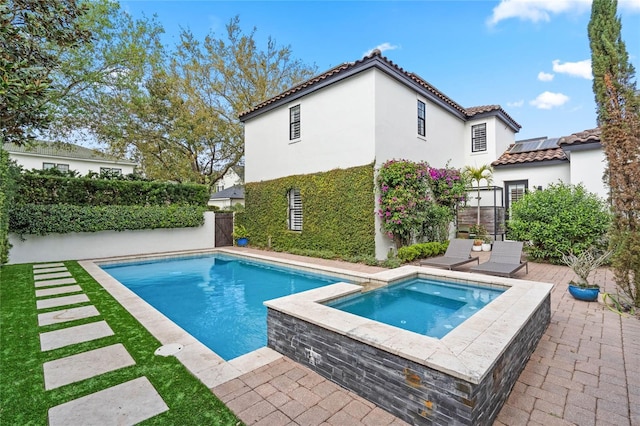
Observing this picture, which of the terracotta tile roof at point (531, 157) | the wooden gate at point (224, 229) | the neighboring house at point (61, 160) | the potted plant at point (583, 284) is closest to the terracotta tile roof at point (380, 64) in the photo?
the terracotta tile roof at point (531, 157)

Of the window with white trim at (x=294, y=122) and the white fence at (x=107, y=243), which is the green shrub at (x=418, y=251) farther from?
the white fence at (x=107, y=243)

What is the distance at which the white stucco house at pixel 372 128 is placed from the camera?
11281mm

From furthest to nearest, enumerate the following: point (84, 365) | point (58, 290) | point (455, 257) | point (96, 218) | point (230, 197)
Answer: point (230, 197)
point (96, 218)
point (455, 257)
point (58, 290)
point (84, 365)

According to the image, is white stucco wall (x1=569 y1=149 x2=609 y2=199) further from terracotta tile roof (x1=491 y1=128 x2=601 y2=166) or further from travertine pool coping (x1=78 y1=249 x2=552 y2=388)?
travertine pool coping (x1=78 y1=249 x2=552 y2=388)

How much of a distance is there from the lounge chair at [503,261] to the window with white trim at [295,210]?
7.89m

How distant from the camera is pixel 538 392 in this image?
3238 mm

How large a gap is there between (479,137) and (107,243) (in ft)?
63.8

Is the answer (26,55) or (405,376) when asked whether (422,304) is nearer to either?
(405,376)

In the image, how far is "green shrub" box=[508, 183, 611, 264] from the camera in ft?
32.1

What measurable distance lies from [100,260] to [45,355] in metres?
9.92

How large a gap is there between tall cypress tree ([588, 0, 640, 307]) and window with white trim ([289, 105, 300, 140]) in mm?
10513

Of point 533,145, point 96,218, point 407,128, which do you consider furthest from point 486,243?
point 96,218

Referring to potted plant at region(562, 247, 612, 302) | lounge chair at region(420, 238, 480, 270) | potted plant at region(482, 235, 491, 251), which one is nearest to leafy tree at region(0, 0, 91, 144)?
lounge chair at region(420, 238, 480, 270)

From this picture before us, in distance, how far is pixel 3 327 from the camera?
15.8 ft
